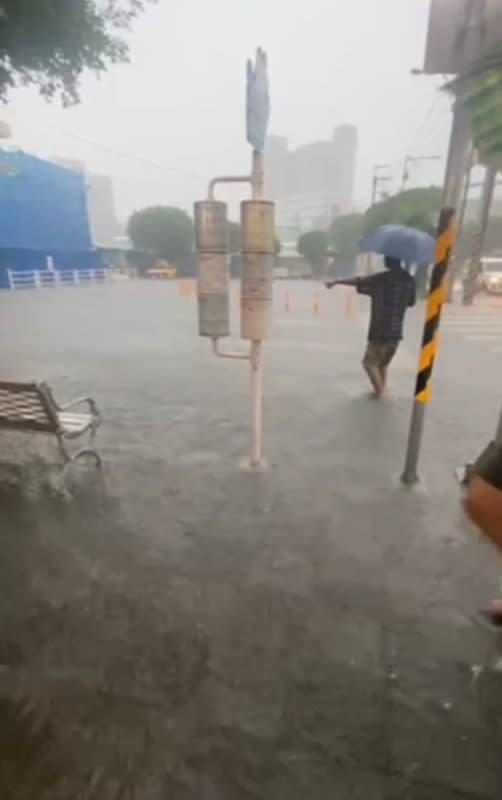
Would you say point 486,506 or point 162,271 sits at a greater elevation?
point 486,506

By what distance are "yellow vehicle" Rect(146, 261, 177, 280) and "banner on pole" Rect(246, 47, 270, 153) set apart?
1625 inches

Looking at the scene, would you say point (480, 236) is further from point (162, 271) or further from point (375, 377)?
point (162, 271)

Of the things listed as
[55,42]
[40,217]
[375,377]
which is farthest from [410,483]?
[40,217]

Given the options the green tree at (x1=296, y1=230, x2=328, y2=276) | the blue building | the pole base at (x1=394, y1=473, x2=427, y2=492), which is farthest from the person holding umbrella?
the green tree at (x1=296, y1=230, x2=328, y2=276)


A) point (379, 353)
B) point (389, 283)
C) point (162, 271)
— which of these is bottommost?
point (162, 271)

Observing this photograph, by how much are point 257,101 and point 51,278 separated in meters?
28.4

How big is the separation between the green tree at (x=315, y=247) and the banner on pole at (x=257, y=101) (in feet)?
167

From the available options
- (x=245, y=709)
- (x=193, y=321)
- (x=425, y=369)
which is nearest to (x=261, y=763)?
(x=245, y=709)

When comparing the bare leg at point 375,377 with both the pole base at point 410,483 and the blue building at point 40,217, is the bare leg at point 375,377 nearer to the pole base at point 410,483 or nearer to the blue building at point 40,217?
the pole base at point 410,483

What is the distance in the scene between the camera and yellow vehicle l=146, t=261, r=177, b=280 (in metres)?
44.7

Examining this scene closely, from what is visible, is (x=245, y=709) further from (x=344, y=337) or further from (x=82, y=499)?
(x=344, y=337)

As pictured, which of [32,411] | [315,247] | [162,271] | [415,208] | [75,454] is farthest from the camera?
[315,247]

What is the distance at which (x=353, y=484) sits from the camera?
13.8 ft

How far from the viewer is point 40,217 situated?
28.8 meters
